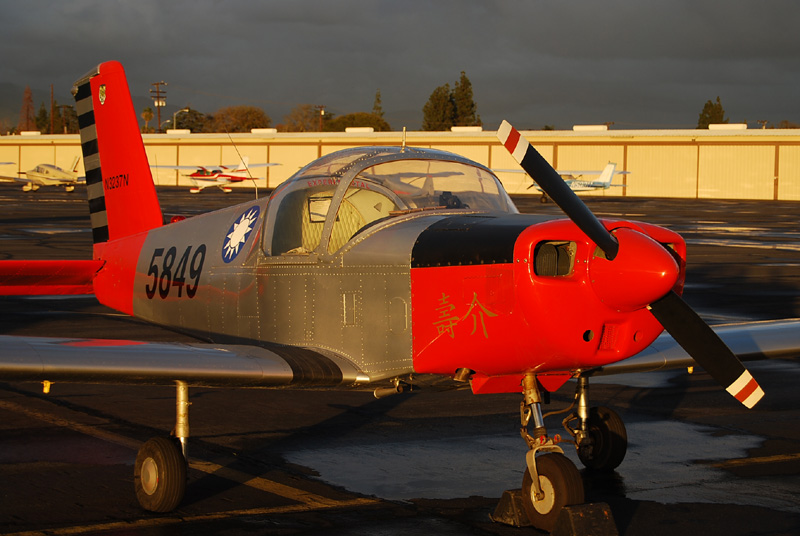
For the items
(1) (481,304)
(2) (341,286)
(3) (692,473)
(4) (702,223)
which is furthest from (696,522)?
(4) (702,223)

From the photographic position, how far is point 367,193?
6.96 m

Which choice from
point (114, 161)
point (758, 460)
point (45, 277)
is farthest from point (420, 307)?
point (114, 161)

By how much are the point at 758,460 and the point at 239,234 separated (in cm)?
456

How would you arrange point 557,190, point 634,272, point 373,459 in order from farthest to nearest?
point 373,459 → point 557,190 → point 634,272

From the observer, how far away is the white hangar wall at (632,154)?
85.9m

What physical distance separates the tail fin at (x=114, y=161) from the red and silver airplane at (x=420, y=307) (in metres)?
1.63

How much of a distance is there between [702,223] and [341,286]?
4168 centimetres

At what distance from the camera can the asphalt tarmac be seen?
614cm

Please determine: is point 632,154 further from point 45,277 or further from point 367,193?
point 367,193

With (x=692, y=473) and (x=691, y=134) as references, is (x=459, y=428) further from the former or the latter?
(x=691, y=134)

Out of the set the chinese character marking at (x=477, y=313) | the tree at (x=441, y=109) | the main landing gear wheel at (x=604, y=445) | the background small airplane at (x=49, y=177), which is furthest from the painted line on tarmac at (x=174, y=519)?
the tree at (x=441, y=109)

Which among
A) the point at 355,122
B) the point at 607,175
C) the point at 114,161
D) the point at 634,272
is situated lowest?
the point at 634,272

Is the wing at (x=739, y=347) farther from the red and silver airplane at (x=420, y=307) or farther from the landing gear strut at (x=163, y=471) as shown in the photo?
the landing gear strut at (x=163, y=471)

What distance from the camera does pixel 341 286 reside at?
6770 mm
